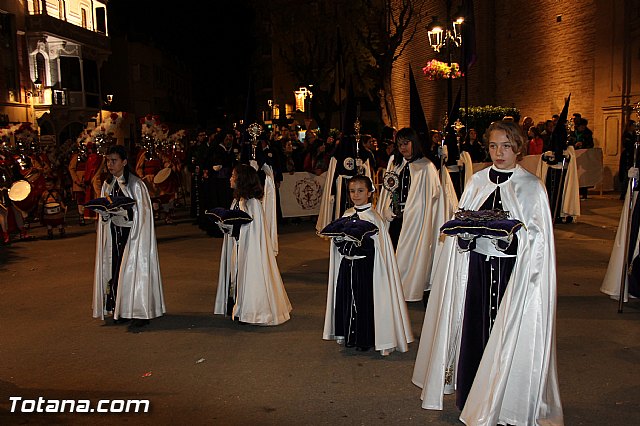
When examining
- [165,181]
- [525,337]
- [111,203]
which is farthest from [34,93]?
[525,337]

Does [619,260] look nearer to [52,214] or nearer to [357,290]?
[357,290]

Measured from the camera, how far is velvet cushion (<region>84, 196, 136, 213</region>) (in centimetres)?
759

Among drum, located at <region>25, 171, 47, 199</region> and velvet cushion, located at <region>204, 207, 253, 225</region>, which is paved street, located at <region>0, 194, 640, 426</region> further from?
drum, located at <region>25, 171, 47, 199</region>

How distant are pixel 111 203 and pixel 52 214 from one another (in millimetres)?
8165

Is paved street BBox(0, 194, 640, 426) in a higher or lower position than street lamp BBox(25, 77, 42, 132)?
lower

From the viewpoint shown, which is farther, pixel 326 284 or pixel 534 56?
pixel 534 56

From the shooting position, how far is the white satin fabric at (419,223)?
847 cm

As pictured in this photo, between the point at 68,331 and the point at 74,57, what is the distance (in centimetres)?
3783

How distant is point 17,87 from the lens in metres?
35.9

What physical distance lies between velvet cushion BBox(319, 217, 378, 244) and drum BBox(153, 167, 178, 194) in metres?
10.9

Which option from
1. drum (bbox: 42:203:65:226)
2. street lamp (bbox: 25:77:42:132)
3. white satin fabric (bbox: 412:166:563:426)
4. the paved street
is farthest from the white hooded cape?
street lamp (bbox: 25:77:42:132)

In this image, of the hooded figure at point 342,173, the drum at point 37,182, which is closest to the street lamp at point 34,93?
the drum at point 37,182

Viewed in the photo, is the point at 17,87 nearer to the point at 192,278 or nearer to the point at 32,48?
the point at 32,48

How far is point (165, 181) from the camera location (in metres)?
17.3
